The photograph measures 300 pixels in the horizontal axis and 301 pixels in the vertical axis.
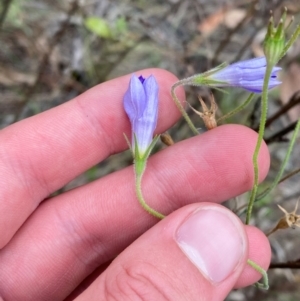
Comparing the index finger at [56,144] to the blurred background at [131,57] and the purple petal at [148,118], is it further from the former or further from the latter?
the blurred background at [131,57]

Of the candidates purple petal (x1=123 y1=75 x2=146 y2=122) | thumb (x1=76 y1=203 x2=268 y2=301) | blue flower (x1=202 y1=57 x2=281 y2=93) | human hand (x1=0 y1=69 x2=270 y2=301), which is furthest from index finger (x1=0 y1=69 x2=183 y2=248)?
thumb (x1=76 y1=203 x2=268 y2=301)

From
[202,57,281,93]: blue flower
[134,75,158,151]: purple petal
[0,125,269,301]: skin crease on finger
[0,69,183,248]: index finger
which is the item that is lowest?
[0,125,269,301]: skin crease on finger

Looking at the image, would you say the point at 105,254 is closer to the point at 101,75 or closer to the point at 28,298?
the point at 28,298

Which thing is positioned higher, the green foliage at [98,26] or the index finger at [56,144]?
the green foliage at [98,26]

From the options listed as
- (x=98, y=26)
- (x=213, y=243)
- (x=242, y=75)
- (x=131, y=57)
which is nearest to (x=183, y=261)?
(x=213, y=243)

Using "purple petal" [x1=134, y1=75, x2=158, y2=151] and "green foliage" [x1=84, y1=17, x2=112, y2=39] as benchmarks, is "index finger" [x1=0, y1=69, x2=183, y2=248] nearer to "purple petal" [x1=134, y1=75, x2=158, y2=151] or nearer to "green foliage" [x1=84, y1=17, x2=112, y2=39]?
"purple petal" [x1=134, y1=75, x2=158, y2=151]

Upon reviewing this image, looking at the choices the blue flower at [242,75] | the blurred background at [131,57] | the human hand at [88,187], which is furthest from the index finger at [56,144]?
the blurred background at [131,57]

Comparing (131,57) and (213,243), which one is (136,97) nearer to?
(213,243)
